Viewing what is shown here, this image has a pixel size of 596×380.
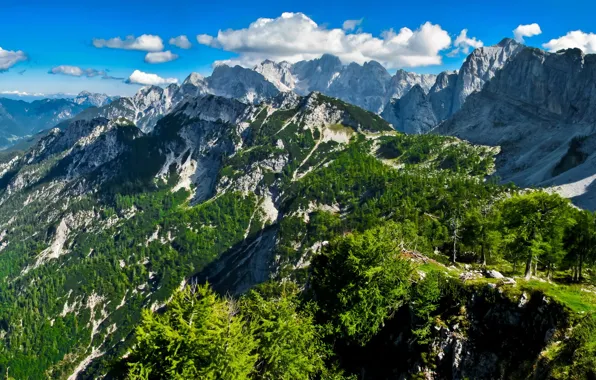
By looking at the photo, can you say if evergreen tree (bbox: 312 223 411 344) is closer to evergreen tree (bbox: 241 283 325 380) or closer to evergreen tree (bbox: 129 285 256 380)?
evergreen tree (bbox: 241 283 325 380)

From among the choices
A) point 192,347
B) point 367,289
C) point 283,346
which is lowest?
point 283,346

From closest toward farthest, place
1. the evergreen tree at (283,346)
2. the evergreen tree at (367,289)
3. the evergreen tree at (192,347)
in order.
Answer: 1. the evergreen tree at (192,347)
2. the evergreen tree at (283,346)
3. the evergreen tree at (367,289)

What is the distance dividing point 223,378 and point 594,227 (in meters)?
57.2

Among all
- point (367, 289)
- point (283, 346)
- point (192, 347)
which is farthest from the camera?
point (367, 289)

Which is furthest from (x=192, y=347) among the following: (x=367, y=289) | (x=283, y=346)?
(x=367, y=289)

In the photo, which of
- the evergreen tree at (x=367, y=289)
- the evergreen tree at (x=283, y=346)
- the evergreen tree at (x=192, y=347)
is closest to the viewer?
the evergreen tree at (x=192, y=347)

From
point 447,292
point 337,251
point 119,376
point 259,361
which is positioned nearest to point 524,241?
point 447,292

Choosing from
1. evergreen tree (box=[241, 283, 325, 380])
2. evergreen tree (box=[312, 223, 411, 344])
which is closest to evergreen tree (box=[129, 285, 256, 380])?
evergreen tree (box=[241, 283, 325, 380])

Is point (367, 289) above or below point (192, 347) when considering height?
above

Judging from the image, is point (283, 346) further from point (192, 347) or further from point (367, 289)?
point (367, 289)

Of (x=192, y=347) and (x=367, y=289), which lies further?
(x=367, y=289)

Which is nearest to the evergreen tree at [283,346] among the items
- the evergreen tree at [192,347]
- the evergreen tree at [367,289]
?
the evergreen tree at [192,347]

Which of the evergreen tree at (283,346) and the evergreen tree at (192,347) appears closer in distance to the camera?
the evergreen tree at (192,347)

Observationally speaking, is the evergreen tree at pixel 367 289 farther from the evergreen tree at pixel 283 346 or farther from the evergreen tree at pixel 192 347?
the evergreen tree at pixel 192 347
